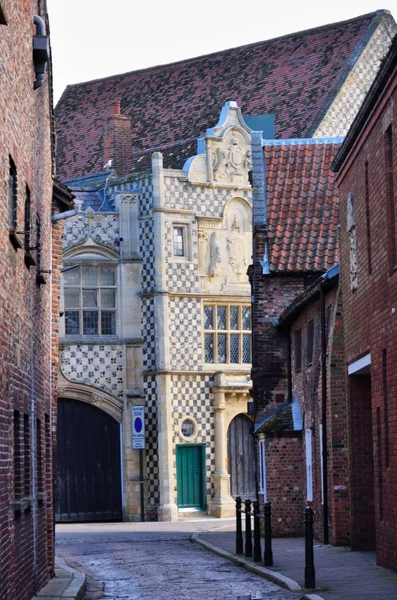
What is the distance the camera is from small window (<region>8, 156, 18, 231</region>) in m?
14.1

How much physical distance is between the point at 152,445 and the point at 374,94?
25.0 m

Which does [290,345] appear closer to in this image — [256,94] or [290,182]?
[290,182]

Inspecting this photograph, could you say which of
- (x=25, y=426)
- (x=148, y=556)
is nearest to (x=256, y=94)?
(x=148, y=556)

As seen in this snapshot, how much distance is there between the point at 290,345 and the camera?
3064 centimetres

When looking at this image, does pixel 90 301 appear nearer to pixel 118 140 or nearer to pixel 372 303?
pixel 118 140

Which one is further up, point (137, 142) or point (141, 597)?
point (137, 142)

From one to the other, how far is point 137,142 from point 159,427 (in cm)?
1263

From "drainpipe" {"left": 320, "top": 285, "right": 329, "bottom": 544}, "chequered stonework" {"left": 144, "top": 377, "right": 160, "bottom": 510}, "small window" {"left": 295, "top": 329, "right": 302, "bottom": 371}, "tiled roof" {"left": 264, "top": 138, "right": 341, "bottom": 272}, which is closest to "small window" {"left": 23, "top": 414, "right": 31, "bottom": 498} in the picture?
"drainpipe" {"left": 320, "top": 285, "right": 329, "bottom": 544}

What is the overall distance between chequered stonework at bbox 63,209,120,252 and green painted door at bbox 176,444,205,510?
6.56m

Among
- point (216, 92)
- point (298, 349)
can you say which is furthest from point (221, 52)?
point (298, 349)

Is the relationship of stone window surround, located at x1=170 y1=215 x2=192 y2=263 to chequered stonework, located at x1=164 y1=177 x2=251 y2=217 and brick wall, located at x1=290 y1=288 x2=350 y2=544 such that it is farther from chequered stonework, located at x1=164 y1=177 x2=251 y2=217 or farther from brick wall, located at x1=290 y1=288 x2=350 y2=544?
brick wall, located at x1=290 y1=288 x2=350 y2=544

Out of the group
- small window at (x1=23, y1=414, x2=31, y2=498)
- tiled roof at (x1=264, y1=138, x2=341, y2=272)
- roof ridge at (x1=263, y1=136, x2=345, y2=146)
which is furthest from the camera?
roof ridge at (x1=263, y1=136, x2=345, y2=146)

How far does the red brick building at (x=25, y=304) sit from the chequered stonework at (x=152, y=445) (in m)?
19.7

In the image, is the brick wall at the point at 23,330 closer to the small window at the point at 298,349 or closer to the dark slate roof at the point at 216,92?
the small window at the point at 298,349
